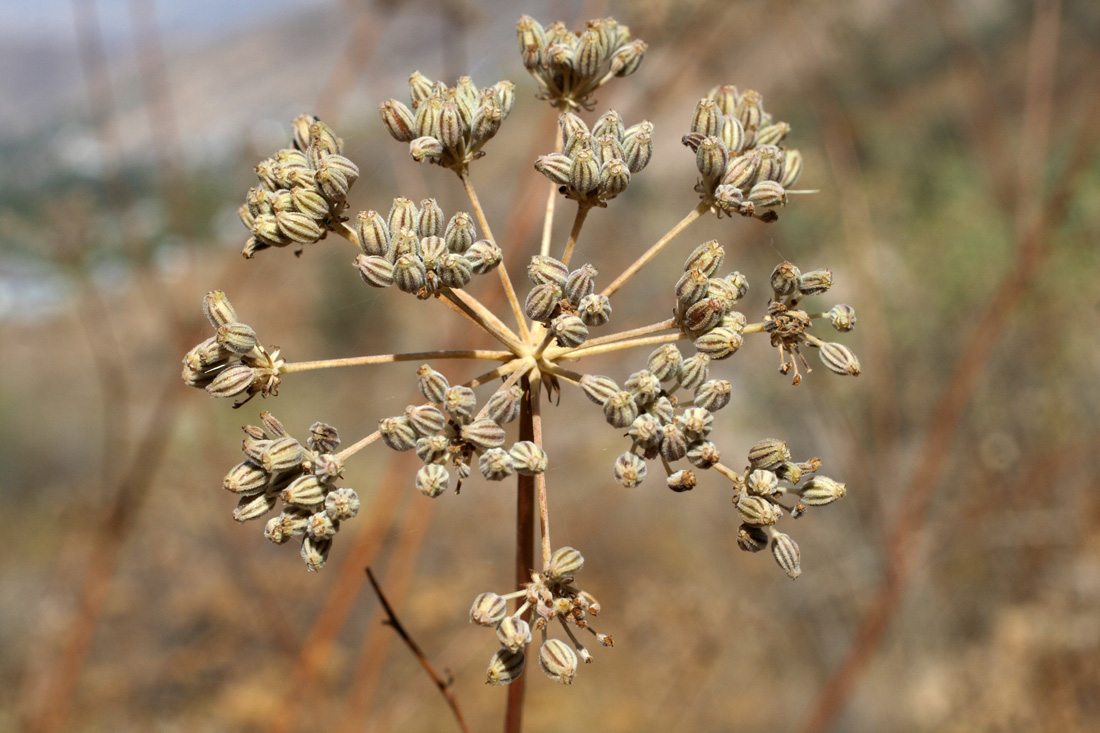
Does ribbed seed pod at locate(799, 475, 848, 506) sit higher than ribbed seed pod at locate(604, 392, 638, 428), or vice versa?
ribbed seed pod at locate(604, 392, 638, 428)

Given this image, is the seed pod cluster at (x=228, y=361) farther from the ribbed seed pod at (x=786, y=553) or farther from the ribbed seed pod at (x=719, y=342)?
the ribbed seed pod at (x=786, y=553)

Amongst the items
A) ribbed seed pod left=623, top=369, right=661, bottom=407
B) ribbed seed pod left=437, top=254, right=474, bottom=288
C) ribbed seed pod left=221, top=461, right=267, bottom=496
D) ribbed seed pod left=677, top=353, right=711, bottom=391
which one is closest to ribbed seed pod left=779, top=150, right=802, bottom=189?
ribbed seed pod left=677, top=353, right=711, bottom=391

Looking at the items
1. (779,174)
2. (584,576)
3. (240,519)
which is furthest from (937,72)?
(240,519)

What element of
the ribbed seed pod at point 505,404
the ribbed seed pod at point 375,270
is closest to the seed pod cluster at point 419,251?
the ribbed seed pod at point 375,270

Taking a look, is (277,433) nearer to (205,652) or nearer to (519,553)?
(519,553)

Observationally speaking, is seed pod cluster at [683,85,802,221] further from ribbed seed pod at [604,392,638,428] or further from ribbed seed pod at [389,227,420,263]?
ribbed seed pod at [389,227,420,263]
